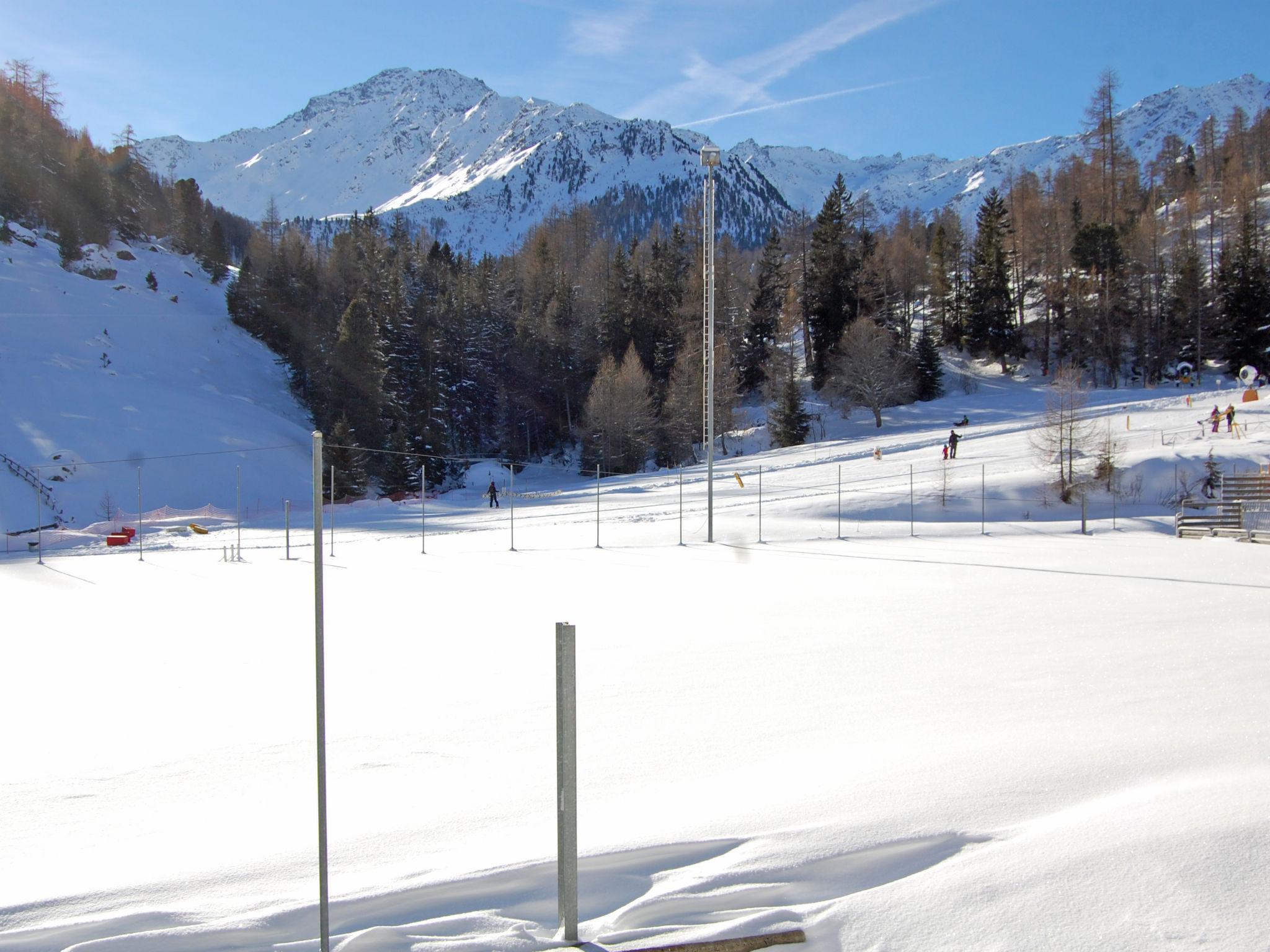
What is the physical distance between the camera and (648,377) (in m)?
63.6

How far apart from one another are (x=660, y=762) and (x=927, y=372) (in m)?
59.6

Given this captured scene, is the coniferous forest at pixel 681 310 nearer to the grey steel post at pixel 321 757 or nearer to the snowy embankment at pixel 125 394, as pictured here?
the snowy embankment at pixel 125 394

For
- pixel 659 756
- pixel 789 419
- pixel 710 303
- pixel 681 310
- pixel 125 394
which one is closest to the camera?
pixel 659 756

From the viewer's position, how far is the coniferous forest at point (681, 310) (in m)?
57.6

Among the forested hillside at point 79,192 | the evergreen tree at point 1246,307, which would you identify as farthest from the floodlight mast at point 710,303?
the forested hillside at point 79,192

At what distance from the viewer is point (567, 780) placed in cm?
324

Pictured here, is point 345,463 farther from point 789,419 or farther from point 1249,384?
point 1249,384

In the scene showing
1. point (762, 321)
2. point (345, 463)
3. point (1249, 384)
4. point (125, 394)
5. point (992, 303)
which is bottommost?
point (345, 463)

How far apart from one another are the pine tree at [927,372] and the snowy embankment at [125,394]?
1655 inches

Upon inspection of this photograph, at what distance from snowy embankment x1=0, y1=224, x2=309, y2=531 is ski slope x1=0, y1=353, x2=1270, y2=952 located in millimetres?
29637

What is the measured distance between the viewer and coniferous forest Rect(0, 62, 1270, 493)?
57.6m

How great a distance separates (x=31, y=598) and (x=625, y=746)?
13.8 metres

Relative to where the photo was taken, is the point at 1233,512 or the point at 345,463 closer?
the point at 1233,512

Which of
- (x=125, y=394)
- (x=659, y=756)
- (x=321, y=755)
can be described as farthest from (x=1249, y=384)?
(x=125, y=394)
